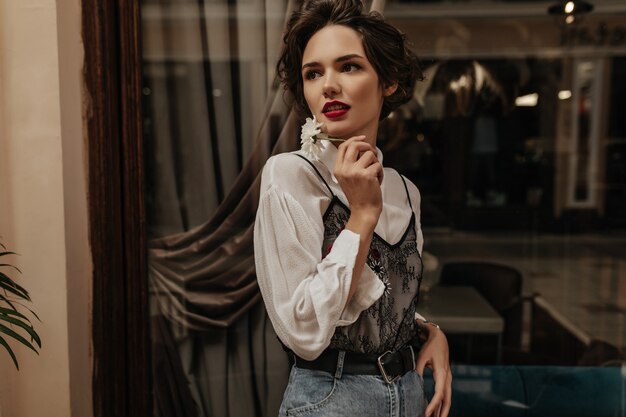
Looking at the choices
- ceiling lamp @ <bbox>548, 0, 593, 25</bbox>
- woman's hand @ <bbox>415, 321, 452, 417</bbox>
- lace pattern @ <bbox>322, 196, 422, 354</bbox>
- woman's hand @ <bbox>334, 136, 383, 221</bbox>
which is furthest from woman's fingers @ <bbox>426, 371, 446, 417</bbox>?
ceiling lamp @ <bbox>548, 0, 593, 25</bbox>

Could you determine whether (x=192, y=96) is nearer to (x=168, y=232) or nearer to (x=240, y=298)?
(x=168, y=232)

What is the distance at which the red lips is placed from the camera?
46.1 inches

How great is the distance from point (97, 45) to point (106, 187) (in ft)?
1.56

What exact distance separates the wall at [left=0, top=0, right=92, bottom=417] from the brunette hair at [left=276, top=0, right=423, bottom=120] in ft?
3.05

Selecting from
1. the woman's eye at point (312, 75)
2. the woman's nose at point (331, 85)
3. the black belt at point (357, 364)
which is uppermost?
the woman's eye at point (312, 75)

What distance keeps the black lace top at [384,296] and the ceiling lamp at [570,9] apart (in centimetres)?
176

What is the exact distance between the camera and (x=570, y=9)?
8.21 feet

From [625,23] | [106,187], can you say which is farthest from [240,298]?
[625,23]

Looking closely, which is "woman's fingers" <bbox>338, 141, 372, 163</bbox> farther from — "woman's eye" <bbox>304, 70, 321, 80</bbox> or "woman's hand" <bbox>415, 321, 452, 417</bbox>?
"woman's hand" <bbox>415, 321, 452, 417</bbox>

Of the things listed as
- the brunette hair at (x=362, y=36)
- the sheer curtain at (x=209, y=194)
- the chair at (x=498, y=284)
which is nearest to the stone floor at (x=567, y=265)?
the chair at (x=498, y=284)

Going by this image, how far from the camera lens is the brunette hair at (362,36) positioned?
118 centimetres

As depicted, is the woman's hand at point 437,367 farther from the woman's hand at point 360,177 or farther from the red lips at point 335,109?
the red lips at point 335,109

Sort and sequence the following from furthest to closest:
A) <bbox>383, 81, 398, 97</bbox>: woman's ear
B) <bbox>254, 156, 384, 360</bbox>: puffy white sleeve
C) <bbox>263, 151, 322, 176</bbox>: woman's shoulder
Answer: <bbox>383, 81, 398, 97</bbox>: woman's ear
<bbox>263, 151, 322, 176</bbox>: woman's shoulder
<bbox>254, 156, 384, 360</bbox>: puffy white sleeve

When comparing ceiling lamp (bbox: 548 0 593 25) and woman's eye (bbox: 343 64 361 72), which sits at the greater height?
ceiling lamp (bbox: 548 0 593 25)
